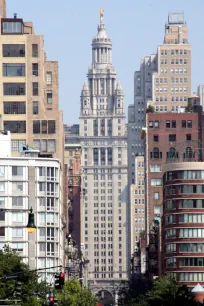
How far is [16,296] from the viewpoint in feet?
474

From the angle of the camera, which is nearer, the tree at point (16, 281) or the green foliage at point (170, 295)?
the tree at point (16, 281)

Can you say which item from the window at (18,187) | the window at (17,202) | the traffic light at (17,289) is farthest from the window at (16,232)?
the traffic light at (17,289)

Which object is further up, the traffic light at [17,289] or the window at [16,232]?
the window at [16,232]

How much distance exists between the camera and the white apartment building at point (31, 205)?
187 meters

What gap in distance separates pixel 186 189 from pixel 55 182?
60.0 feet

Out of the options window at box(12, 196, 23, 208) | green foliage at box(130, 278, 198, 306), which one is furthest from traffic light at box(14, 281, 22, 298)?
window at box(12, 196, 23, 208)

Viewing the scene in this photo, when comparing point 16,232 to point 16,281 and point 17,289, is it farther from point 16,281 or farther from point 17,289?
point 17,289

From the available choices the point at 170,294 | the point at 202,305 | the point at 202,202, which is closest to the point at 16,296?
the point at 202,305

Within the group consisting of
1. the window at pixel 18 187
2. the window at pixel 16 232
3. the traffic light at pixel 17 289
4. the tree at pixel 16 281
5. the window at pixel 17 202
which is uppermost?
the window at pixel 18 187

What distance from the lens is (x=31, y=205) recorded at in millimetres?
187750

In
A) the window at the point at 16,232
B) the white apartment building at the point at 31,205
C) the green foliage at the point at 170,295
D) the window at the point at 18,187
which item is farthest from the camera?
the window at the point at 18,187

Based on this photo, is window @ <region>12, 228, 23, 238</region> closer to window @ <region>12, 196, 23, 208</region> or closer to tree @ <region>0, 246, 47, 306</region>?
window @ <region>12, 196, 23, 208</region>

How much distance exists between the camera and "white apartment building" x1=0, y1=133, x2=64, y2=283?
18738 centimetres

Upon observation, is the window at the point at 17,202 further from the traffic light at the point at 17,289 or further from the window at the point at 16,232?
the traffic light at the point at 17,289
